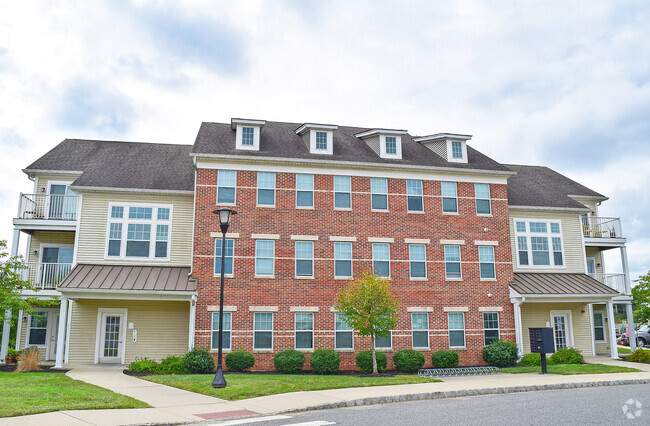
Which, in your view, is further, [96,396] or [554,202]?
[554,202]

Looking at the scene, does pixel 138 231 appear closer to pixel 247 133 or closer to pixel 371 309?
pixel 247 133

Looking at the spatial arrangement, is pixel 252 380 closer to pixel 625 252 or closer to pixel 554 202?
pixel 554 202

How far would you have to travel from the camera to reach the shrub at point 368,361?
73.1 feet

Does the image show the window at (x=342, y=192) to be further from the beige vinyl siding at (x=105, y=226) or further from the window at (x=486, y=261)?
the window at (x=486, y=261)

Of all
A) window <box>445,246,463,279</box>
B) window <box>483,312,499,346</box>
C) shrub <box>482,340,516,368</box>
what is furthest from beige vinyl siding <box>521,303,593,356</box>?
window <box>445,246,463,279</box>

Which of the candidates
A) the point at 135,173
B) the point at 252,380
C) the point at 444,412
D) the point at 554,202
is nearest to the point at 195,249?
the point at 135,173

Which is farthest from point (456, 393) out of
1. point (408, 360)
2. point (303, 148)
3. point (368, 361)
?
point (303, 148)

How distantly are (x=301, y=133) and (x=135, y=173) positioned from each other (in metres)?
8.30

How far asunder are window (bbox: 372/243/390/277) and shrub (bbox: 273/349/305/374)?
17.5 feet

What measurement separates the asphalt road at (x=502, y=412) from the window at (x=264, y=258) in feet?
37.2

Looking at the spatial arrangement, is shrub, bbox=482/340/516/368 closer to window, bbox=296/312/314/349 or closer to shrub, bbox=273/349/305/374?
window, bbox=296/312/314/349

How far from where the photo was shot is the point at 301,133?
2747 cm

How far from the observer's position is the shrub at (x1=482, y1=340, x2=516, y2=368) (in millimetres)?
24328

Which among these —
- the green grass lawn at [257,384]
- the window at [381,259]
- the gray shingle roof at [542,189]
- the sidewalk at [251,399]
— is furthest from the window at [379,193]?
the green grass lawn at [257,384]
